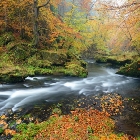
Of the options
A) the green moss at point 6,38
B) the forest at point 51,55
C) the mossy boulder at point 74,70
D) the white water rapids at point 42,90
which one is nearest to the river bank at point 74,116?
the forest at point 51,55

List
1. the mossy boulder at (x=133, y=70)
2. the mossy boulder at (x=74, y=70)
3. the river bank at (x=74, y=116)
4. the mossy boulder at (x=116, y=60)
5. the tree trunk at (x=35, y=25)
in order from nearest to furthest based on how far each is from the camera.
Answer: the river bank at (x=74, y=116)
the mossy boulder at (x=74, y=70)
the tree trunk at (x=35, y=25)
the mossy boulder at (x=133, y=70)
the mossy boulder at (x=116, y=60)

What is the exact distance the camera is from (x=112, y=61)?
30750 millimetres

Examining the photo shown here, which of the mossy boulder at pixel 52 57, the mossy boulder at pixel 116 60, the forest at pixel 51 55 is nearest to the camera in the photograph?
the forest at pixel 51 55

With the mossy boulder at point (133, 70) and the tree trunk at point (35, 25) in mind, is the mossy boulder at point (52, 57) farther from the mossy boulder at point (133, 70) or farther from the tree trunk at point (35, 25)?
the mossy boulder at point (133, 70)

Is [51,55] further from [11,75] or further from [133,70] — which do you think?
[133,70]

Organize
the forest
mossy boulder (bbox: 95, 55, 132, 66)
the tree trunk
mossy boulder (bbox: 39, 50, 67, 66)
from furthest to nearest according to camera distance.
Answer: mossy boulder (bbox: 95, 55, 132, 66) → the tree trunk → mossy boulder (bbox: 39, 50, 67, 66) → the forest

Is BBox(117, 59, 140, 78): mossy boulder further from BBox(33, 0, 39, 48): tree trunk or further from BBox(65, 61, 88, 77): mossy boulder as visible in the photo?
BBox(33, 0, 39, 48): tree trunk

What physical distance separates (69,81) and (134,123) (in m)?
8.23

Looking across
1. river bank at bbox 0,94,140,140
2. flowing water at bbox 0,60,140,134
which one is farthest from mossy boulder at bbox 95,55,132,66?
river bank at bbox 0,94,140,140

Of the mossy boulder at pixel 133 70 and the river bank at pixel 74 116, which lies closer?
the river bank at pixel 74 116

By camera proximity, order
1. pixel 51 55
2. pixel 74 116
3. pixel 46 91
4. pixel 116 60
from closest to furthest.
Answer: pixel 74 116 → pixel 46 91 → pixel 51 55 → pixel 116 60

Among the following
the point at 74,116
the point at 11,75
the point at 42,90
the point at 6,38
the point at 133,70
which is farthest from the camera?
the point at 133,70

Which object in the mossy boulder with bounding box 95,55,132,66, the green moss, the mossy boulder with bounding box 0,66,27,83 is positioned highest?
the green moss

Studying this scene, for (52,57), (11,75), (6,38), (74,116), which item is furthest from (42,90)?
(6,38)
